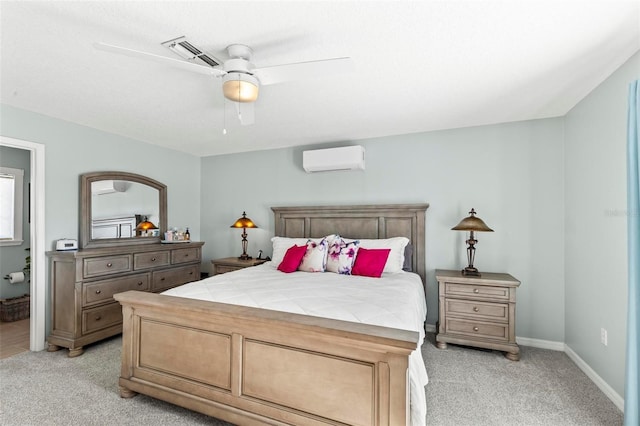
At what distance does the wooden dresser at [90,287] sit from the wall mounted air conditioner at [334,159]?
2.20 metres

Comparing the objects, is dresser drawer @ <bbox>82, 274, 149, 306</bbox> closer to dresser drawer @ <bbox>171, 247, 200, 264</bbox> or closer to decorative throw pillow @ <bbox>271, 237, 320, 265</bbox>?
dresser drawer @ <bbox>171, 247, 200, 264</bbox>

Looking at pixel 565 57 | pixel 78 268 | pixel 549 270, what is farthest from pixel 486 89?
pixel 78 268

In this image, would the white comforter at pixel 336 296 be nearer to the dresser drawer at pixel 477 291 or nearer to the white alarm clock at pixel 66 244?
the dresser drawer at pixel 477 291

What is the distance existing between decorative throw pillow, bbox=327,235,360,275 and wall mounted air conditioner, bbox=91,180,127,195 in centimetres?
269

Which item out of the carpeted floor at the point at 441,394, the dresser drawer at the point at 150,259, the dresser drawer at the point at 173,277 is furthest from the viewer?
the dresser drawer at the point at 173,277

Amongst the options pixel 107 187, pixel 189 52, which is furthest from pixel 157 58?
pixel 107 187

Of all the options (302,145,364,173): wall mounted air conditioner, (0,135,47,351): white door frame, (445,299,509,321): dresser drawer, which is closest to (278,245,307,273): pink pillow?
(302,145,364,173): wall mounted air conditioner

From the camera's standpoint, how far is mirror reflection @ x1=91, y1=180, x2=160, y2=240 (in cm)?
349

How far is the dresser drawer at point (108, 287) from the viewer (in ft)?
9.76

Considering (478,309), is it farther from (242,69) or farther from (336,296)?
(242,69)

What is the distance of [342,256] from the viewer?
3148 mm

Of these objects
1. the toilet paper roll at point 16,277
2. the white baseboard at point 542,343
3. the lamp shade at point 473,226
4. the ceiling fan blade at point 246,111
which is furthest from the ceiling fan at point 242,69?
the toilet paper roll at point 16,277

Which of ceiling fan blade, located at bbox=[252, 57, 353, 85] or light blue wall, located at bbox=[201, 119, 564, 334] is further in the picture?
light blue wall, located at bbox=[201, 119, 564, 334]

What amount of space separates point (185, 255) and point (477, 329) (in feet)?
11.6
